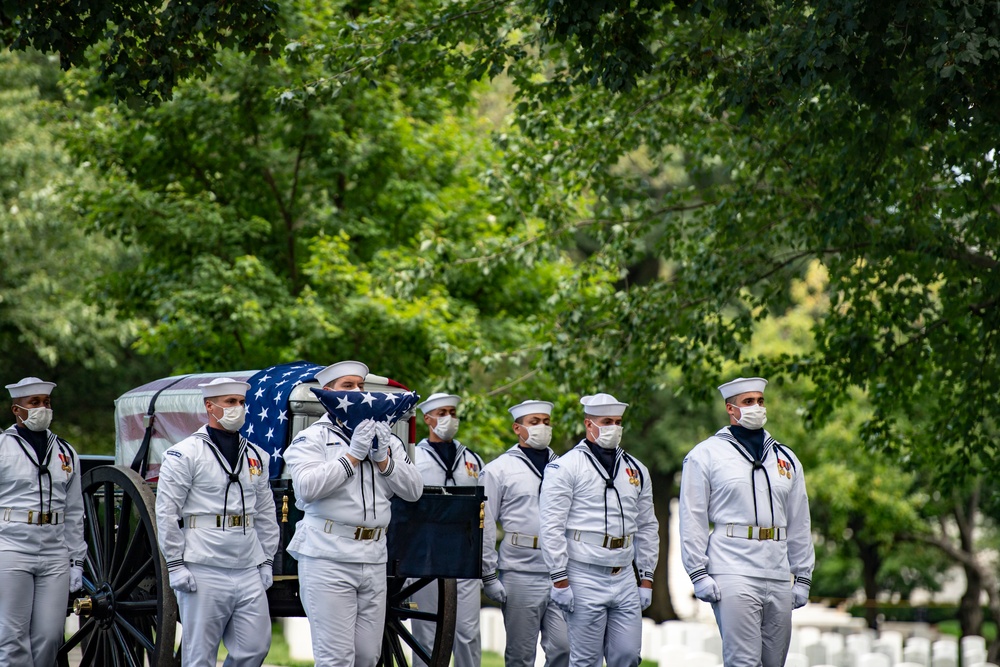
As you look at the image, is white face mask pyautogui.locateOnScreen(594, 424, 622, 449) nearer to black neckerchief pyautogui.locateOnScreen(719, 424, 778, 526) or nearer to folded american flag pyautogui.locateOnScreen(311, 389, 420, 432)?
black neckerchief pyautogui.locateOnScreen(719, 424, 778, 526)

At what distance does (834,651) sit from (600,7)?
10.2 meters

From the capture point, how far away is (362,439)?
739cm

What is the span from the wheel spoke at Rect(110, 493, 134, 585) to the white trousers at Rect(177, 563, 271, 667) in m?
1.09

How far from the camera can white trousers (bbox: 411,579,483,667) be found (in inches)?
383

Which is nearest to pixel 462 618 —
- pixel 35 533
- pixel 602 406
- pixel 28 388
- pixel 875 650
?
pixel 602 406

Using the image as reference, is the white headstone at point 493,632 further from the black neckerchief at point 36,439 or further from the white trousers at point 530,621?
the black neckerchief at point 36,439

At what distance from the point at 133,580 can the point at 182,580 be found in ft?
3.93

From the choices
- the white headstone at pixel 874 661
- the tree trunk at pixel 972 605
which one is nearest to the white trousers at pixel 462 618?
the white headstone at pixel 874 661

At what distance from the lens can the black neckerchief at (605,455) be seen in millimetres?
8805

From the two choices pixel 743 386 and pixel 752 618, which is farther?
pixel 743 386

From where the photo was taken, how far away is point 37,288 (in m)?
21.1

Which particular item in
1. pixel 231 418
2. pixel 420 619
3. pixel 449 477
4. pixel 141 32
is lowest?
pixel 420 619

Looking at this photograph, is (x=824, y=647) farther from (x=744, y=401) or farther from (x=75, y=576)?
(x=75, y=576)

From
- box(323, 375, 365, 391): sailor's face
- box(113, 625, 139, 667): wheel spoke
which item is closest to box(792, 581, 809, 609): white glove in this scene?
box(323, 375, 365, 391): sailor's face
